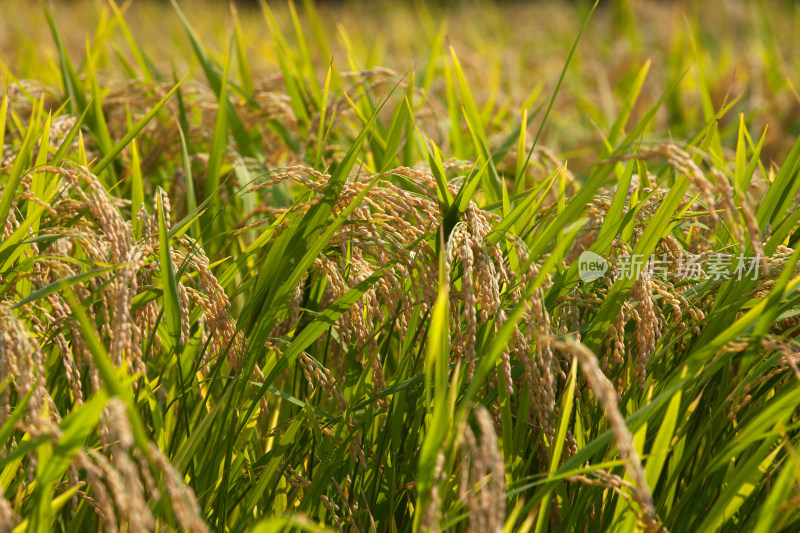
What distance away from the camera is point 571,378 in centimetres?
126

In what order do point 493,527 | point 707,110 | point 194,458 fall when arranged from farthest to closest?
1. point 707,110
2. point 194,458
3. point 493,527

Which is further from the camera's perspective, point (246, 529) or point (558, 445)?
point (246, 529)

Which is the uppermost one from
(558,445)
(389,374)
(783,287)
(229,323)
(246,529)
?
(783,287)

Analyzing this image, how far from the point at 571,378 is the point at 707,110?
1.57 m

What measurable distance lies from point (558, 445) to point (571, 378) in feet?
0.36

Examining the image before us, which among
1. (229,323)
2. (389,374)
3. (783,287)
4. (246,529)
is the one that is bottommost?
(246,529)

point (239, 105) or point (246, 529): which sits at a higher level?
point (239, 105)

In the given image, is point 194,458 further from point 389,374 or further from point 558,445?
point 558,445

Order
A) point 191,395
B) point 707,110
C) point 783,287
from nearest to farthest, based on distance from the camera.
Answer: point 783,287
point 191,395
point 707,110

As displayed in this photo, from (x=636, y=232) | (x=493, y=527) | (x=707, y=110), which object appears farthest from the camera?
(x=707, y=110)

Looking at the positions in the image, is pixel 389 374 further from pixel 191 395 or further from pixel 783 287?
pixel 783 287

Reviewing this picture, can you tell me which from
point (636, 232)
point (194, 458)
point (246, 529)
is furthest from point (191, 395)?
point (636, 232)

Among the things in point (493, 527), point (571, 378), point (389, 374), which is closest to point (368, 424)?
point (389, 374)

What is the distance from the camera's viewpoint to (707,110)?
2479 millimetres
